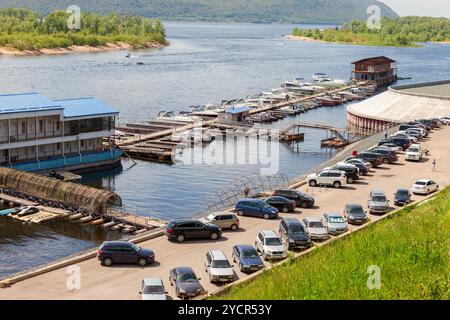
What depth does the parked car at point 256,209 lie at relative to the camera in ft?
132

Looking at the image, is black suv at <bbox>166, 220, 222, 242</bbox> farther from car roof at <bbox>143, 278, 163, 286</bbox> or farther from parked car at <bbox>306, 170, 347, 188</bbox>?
parked car at <bbox>306, 170, 347, 188</bbox>

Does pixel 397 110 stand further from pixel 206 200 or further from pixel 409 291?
pixel 409 291

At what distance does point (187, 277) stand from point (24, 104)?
3429 cm

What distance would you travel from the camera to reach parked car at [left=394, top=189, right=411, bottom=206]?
42.8 meters

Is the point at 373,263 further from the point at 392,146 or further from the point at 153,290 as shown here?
the point at 392,146

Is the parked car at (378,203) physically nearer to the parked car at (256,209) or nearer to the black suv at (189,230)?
the parked car at (256,209)

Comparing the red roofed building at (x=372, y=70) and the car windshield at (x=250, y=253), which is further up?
the red roofed building at (x=372, y=70)

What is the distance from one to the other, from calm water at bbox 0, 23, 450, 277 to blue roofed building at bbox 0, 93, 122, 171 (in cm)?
207

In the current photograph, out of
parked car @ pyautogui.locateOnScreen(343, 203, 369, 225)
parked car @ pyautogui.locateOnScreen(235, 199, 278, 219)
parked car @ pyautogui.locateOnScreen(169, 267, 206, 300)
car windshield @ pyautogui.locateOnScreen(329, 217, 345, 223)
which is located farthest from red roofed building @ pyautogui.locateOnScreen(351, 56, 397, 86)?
parked car @ pyautogui.locateOnScreen(169, 267, 206, 300)

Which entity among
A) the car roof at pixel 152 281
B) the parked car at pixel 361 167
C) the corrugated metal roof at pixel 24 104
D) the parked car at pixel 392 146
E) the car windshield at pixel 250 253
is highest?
the corrugated metal roof at pixel 24 104

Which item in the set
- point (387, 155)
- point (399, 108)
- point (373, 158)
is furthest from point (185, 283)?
point (399, 108)

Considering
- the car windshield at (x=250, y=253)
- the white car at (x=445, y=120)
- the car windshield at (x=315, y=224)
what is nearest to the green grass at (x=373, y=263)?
the car windshield at (x=250, y=253)

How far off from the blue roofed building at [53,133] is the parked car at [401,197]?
27683 millimetres

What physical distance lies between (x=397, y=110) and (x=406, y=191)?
143ft
